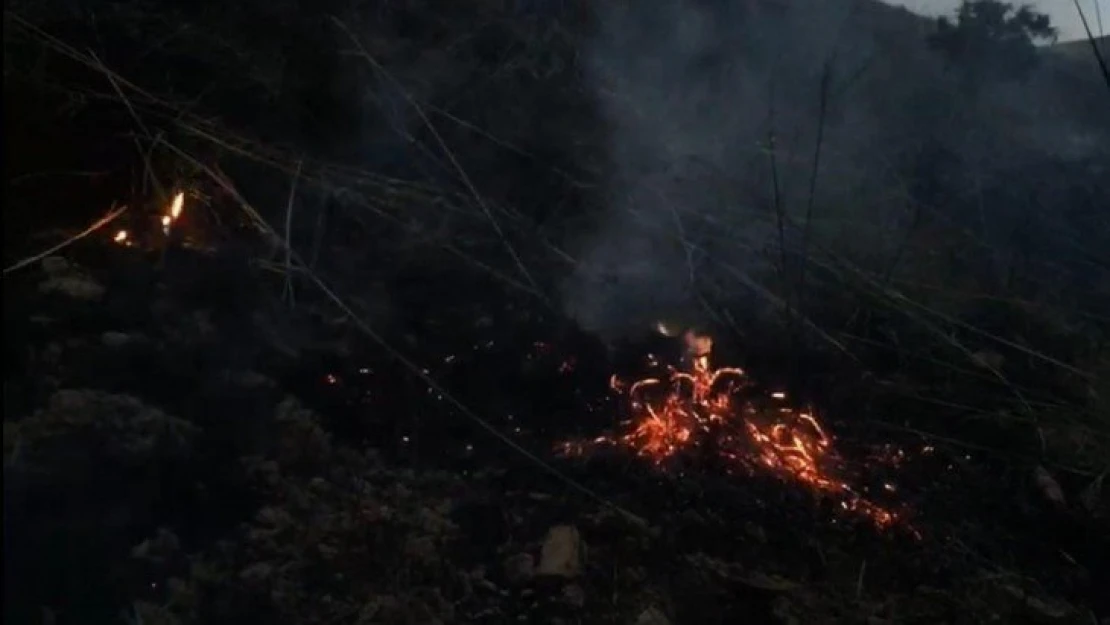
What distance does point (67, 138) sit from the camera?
10.3 ft

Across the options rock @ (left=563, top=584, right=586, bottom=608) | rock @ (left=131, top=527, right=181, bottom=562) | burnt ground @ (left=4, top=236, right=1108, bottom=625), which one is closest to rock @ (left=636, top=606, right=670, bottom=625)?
burnt ground @ (left=4, top=236, right=1108, bottom=625)

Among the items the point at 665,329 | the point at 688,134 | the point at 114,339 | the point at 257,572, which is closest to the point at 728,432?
the point at 665,329

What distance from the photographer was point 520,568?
2.55 metres

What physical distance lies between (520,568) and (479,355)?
919mm

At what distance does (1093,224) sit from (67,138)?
523cm

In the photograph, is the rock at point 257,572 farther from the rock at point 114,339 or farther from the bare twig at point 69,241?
the bare twig at point 69,241

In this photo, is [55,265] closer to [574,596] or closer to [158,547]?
[158,547]

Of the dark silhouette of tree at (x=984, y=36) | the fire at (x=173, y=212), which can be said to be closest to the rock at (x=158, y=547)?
the fire at (x=173, y=212)

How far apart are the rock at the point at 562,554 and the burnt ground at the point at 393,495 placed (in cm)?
2

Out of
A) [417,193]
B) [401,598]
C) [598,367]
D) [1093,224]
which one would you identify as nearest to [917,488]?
[598,367]

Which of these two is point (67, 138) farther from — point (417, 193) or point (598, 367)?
point (598, 367)

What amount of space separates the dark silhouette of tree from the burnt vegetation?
2223 millimetres

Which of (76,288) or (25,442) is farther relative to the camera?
(76,288)

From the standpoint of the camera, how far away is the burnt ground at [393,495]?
7.66 feet
